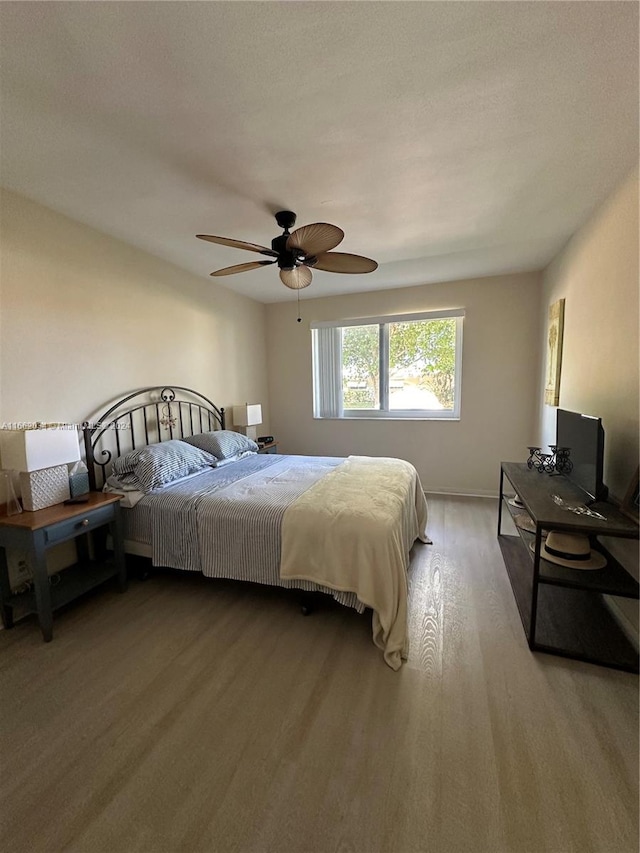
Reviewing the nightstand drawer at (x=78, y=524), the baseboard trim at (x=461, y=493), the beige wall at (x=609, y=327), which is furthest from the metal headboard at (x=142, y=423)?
the beige wall at (x=609, y=327)

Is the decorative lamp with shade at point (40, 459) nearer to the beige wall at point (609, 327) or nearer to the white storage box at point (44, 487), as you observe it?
the white storage box at point (44, 487)

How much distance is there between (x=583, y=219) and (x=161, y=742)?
3.98 meters

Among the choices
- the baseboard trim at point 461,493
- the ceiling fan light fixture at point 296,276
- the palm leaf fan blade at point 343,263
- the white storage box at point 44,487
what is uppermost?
the palm leaf fan blade at point 343,263

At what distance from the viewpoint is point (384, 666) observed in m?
1.75

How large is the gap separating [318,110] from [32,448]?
2.26 m

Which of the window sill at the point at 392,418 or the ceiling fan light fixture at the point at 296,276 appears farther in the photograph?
the window sill at the point at 392,418

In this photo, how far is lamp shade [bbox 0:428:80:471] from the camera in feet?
6.36

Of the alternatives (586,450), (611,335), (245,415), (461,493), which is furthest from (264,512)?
(461,493)

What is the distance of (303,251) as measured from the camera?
2.15 meters

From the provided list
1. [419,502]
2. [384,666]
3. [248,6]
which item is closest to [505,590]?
[419,502]

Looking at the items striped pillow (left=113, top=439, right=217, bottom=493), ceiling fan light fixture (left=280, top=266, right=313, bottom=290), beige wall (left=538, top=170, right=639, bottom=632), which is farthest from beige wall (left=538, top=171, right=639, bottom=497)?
striped pillow (left=113, top=439, right=217, bottom=493)

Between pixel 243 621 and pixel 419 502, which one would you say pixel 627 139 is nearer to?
pixel 419 502

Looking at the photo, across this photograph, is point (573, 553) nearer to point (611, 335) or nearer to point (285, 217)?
point (611, 335)

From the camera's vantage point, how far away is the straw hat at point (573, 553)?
1880 mm
